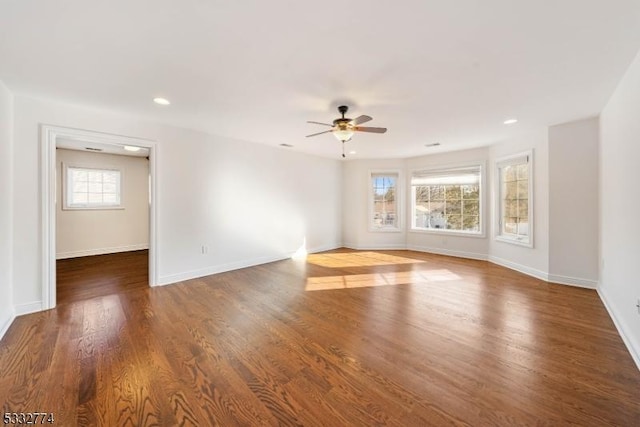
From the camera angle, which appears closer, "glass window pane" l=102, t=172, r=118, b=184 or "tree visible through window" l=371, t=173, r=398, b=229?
"glass window pane" l=102, t=172, r=118, b=184

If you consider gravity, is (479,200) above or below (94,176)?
below

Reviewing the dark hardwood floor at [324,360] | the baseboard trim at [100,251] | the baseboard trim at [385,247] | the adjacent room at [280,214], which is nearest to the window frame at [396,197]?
the baseboard trim at [385,247]

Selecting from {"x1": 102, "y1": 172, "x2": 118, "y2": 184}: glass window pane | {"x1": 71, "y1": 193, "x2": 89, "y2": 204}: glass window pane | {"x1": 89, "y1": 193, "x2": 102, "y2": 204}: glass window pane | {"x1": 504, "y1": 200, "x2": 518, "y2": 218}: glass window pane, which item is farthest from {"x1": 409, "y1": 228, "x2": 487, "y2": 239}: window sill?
{"x1": 71, "y1": 193, "x2": 89, "y2": 204}: glass window pane

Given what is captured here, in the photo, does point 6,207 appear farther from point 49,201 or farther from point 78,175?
point 78,175

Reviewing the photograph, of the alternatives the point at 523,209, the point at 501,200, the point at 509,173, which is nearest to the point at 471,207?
the point at 501,200

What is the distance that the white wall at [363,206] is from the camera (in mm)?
6738

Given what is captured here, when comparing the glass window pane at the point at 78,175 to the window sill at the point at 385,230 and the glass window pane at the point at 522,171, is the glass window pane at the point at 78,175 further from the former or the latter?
the glass window pane at the point at 522,171

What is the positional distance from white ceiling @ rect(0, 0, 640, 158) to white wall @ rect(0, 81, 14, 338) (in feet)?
1.01

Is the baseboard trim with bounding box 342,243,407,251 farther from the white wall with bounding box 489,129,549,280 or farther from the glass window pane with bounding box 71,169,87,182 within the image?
the glass window pane with bounding box 71,169,87,182

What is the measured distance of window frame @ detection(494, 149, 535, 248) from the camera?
432cm

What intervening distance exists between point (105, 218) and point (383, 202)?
668 cm

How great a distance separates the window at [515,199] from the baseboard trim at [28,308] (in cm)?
677

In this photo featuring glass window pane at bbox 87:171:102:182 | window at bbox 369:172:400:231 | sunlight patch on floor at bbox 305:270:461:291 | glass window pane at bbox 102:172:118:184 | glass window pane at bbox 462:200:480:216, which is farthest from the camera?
window at bbox 369:172:400:231

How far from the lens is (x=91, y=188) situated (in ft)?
19.6
